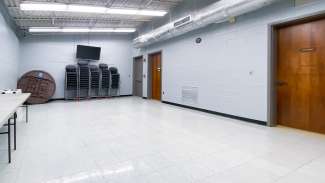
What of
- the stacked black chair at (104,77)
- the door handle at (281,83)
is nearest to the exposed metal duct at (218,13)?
the door handle at (281,83)

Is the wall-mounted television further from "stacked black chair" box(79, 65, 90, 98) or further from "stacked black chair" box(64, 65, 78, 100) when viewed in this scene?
"stacked black chair" box(64, 65, 78, 100)

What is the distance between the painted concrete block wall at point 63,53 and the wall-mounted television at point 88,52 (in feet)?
1.08

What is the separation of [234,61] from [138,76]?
6.07 metres

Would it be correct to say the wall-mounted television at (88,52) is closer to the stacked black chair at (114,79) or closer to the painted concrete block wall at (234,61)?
the stacked black chair at (114,79)

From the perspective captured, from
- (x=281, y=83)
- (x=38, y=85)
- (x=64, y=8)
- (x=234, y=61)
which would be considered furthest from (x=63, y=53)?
(x=281, y=83)

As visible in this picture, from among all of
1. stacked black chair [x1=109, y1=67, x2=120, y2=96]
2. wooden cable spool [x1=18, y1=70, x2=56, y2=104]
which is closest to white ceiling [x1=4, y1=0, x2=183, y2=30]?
wooden cable spool [x1=18, y1=70, x2=56, y2=104]

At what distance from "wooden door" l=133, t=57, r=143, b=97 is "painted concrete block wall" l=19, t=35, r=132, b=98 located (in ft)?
1.04

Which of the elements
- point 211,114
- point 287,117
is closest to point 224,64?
point 211,114

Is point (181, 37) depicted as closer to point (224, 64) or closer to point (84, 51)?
point (224, 64)

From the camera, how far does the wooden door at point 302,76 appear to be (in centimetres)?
359

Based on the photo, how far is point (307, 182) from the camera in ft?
6.57

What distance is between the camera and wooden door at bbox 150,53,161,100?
8594mm

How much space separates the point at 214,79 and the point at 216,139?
2512 mm

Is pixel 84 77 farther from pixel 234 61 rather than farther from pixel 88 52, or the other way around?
pixel 234 61
